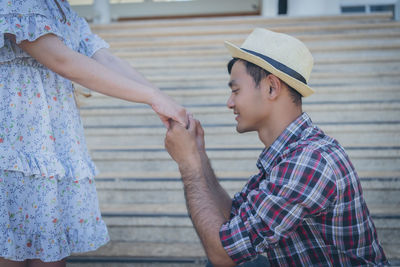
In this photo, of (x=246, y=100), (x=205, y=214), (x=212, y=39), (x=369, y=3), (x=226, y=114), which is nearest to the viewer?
(x=205, y=214)

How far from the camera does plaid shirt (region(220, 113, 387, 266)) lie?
1.09m

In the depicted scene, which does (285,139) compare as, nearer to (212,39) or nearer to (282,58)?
(282,58)

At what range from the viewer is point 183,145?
1358mm

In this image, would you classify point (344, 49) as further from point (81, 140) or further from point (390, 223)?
point (81, 140)

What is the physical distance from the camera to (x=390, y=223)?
2.37 meters

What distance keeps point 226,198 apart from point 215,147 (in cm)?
160

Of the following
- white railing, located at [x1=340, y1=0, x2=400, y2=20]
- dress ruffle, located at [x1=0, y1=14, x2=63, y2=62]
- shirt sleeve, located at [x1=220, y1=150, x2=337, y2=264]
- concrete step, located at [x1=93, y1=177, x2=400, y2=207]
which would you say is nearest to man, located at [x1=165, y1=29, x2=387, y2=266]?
shirt sleeve, located at [x1=220, y1=150, x2=337, y2=264]

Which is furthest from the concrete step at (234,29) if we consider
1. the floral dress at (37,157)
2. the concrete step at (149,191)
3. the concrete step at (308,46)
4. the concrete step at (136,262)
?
the floral dress at (37,157)

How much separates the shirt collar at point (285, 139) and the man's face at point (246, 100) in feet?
0.42

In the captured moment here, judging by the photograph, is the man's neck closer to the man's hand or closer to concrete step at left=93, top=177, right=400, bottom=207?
the man's hand

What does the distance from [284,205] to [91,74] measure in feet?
2.40

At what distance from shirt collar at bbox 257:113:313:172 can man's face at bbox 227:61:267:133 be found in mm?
129

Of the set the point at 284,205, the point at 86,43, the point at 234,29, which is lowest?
the point at 234,29

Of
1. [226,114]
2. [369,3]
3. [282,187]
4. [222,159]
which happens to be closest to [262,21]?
[226,114]
